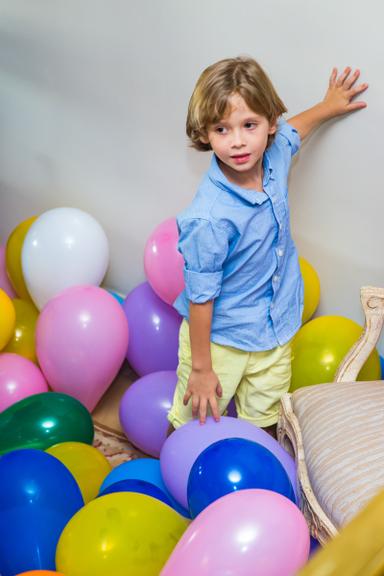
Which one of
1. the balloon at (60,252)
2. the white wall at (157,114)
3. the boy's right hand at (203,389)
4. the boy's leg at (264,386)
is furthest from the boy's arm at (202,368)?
the balloon at (60,252)

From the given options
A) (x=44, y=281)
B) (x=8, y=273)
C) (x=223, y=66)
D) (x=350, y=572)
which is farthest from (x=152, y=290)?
(x=350, y=572)

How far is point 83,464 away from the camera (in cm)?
158

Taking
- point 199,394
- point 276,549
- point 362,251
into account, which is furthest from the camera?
point 362,251

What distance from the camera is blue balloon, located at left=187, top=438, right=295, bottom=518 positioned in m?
1.22

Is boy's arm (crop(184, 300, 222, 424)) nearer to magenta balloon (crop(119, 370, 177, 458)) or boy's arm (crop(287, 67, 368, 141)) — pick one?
magenta balloon (crop(119, 370, 177, 458))

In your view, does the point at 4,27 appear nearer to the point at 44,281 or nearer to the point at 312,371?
the point at 44,281

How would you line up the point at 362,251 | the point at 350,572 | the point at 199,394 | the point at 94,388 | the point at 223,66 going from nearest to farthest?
the point at 350,572, the point at 223,66, the point at 199,394, the point at 362,251, the point at 94,388

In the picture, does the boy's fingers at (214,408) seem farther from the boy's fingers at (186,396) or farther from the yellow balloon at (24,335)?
the yellow balloon at (24,335)

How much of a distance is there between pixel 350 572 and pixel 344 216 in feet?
3.89

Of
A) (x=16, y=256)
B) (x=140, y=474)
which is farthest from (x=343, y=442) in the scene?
(x=16, y=256)

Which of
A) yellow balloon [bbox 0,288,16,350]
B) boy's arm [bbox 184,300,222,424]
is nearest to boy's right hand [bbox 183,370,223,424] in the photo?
boy's arm [bbox 184,300,222,424]

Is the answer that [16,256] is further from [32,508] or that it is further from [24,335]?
[32,508]

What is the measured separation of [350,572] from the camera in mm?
647

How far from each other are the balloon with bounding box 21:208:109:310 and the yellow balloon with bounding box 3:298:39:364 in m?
0.07
